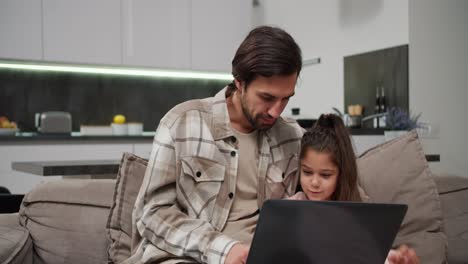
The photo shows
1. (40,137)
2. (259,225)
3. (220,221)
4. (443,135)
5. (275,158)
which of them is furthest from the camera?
(443,135)

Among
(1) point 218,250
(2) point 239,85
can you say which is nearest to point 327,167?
(2) point 239,85

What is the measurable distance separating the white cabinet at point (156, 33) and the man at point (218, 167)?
3.14m

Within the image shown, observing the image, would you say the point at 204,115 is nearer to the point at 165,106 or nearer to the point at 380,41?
the point at 380,41

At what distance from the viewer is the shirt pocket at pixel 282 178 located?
1457 millimetres

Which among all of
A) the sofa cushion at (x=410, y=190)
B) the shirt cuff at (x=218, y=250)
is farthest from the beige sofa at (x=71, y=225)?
the shirt cuff at (x=218, y=250)

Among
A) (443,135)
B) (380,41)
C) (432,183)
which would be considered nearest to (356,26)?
(380,41)

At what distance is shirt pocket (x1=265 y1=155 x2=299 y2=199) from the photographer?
1.46 metres

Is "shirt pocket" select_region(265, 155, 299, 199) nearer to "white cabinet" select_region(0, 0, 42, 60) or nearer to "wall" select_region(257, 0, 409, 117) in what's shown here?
"wall" select_region(257, 0, 409, 117)

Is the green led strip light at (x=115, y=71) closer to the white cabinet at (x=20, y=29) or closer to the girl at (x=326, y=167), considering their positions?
the white cabinet at (x=20, y=29)

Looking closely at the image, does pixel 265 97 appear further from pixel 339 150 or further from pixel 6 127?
pixel 6 127

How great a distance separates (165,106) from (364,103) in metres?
1.95

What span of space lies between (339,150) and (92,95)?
3.60 metres

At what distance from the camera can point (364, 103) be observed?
4246 mm

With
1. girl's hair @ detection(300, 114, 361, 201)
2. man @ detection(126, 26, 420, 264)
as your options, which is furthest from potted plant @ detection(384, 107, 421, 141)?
man @ detection(126, 26, 420, 264)
